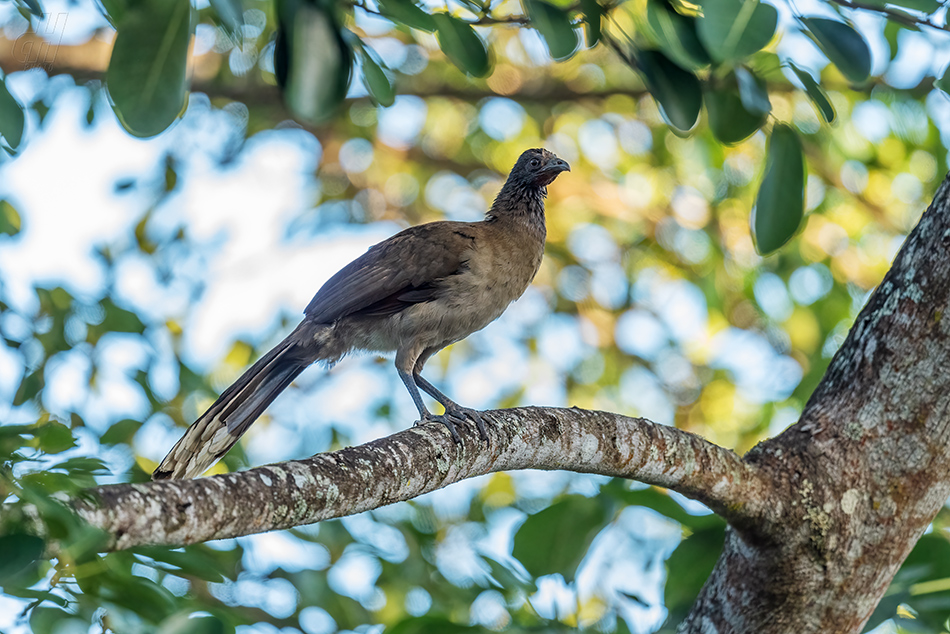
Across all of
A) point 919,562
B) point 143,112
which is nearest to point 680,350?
point 919,562

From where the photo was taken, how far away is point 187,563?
1652 millimetres

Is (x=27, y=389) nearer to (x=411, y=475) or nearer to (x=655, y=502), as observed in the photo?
(x=411, y=475)

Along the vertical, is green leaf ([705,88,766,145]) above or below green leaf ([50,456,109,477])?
above

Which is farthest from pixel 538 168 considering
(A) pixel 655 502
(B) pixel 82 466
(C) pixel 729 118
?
(B) pixel 82 466

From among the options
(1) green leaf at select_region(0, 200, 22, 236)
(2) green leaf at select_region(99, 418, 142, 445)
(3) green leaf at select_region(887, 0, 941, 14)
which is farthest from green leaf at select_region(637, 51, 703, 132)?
(1) green leaf at select_region(0, 200, 22, 236)

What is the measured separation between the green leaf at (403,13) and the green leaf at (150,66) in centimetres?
46

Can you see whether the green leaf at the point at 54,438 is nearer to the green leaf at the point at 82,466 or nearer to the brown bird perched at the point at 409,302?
the green leaf at the point at 82,466

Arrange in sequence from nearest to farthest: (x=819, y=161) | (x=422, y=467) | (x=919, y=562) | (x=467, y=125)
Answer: (x=422, y=467) < (x=919, y=562) < (x=819, y=161) < (x=467, y=125)

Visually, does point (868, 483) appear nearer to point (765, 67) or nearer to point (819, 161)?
point (765, 67)

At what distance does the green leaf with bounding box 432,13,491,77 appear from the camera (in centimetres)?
224

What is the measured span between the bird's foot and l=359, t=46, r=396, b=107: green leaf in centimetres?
88

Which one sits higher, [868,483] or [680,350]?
[868,483]

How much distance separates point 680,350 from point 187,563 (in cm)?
544

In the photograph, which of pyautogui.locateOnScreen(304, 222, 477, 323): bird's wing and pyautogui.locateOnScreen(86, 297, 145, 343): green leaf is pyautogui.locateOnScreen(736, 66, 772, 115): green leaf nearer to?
pyautogui.locateOnScreen(304, 222, 477, 323): bird's wing
